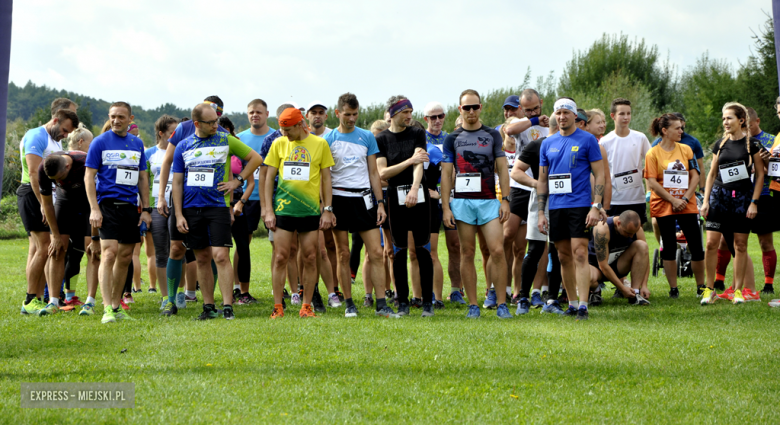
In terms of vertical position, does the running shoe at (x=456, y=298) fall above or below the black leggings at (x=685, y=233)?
below

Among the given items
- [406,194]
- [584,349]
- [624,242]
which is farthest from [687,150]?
[584,349]

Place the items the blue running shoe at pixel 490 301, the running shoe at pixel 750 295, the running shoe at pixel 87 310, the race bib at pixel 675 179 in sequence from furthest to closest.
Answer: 1. the race bib at pixel 675 179
2. the running shoe at pixel 750 295
3. the blue running shoe at pixel 490 301
4. the running shoe at pixel 87 310

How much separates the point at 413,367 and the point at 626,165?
5.26 meters

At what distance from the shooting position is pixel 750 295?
8.47 meters

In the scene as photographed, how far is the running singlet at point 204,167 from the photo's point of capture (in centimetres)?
729

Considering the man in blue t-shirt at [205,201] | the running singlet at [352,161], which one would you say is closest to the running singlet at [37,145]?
the man in blue t-shirt at [205,201]

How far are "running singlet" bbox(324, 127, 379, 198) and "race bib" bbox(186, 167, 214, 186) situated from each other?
129 cm

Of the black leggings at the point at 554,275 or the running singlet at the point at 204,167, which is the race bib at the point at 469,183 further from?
the running singlet at the point at 204,167

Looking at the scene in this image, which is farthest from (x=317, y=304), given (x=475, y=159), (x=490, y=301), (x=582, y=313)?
(x=582, y=313)

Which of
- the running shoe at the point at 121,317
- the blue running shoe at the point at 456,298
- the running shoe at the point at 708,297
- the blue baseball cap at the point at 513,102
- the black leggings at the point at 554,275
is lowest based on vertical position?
the blue running shoe at the point at 456,298

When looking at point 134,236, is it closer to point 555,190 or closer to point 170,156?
point 170,156

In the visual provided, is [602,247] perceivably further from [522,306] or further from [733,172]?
[733,172]

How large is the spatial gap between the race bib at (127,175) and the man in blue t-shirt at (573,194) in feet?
14.6

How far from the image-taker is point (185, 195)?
735 cm
